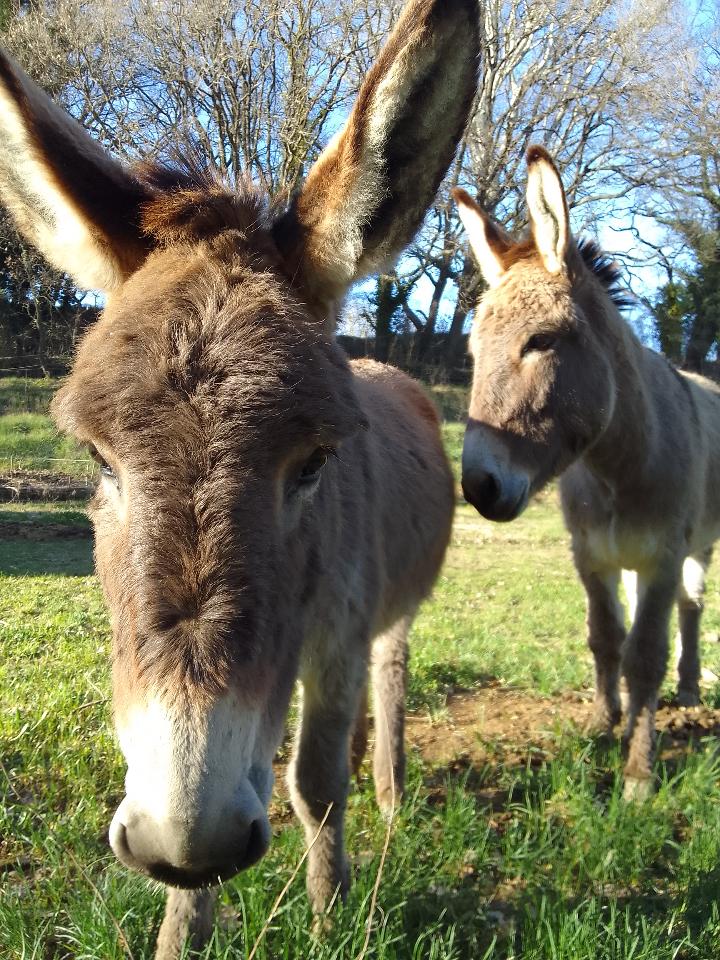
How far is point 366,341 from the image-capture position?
21.9 meters

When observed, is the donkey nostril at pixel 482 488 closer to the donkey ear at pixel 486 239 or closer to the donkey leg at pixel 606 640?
the donkey ear at pixel 486 239

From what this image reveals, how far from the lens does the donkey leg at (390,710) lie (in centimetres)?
364

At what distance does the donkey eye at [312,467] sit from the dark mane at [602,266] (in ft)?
10.6

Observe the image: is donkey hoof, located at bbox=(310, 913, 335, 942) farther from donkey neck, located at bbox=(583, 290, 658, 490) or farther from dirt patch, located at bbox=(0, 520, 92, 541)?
dirt patch, located at bbox=(0, 520, 92, 541)

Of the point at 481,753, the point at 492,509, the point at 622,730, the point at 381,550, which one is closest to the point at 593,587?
the point at 622,730

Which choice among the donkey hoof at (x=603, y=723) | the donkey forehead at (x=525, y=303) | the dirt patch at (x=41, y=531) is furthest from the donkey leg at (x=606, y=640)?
the dirt patch at (x=41, y=531)

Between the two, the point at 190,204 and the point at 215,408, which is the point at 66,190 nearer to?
the point at 190,204

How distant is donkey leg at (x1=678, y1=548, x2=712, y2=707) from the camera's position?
537 centimetres

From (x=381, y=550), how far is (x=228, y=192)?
1.68 meters

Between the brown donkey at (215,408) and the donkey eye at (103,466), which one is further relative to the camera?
the donkey eye at (103,466)

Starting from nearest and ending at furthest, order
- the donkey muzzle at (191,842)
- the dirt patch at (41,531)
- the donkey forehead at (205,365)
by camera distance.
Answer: the donkey muzzle at (191,842)
the donkey forehead at (205,365)
the dirt patch at (41,531)

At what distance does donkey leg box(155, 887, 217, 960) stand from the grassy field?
8 centimetres

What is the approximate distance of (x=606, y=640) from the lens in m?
4.73

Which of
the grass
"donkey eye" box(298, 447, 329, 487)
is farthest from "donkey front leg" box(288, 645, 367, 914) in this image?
the grass
